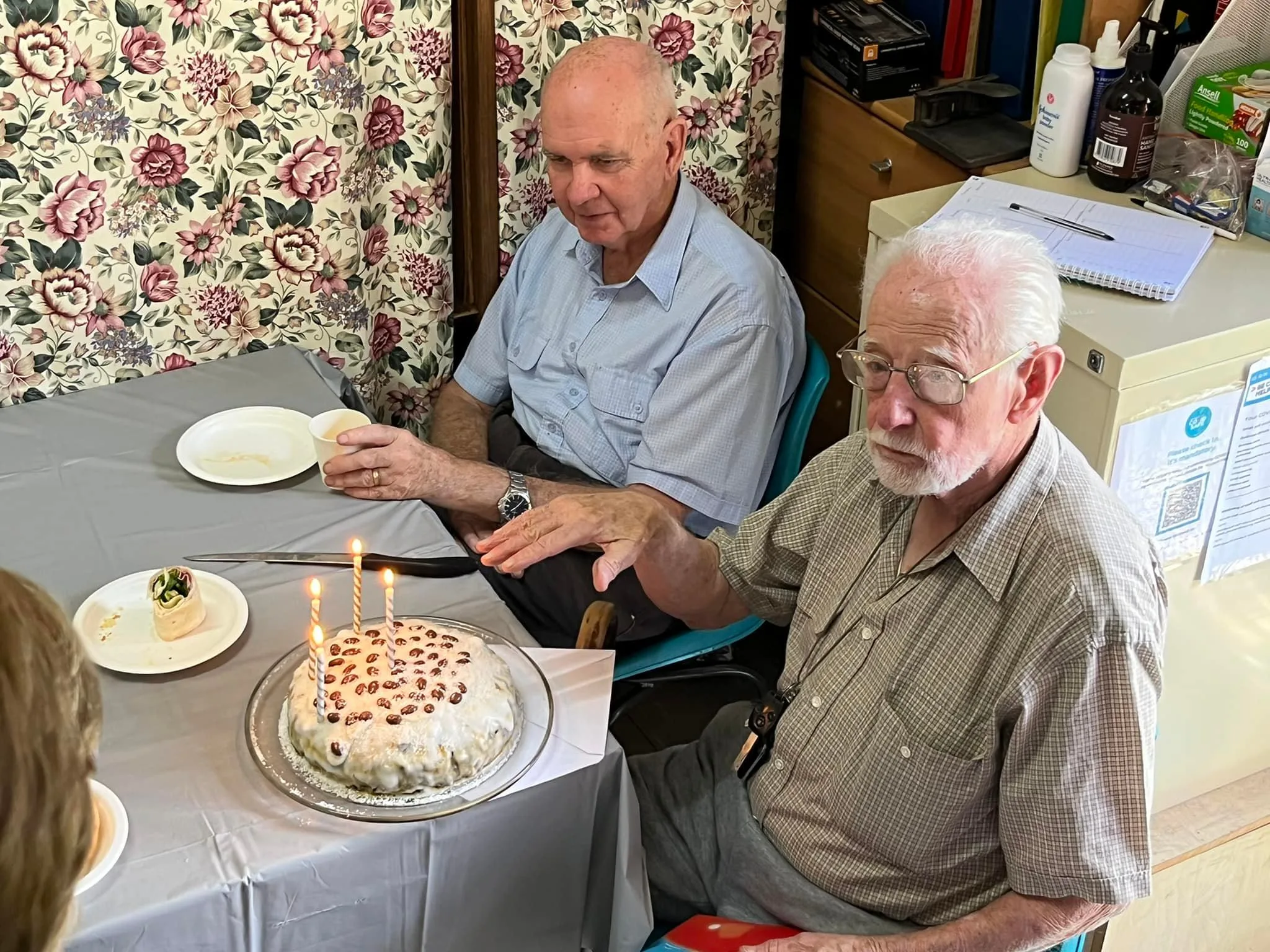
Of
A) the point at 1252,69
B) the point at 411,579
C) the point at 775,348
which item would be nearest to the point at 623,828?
the point at 411,579

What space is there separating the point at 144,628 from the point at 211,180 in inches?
35.1

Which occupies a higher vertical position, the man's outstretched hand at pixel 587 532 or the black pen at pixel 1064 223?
the black pen at pixel 1064 223

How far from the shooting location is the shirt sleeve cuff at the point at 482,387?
8.11 ft

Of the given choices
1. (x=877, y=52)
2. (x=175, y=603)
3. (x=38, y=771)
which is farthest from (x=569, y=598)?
(x=38, y=771)

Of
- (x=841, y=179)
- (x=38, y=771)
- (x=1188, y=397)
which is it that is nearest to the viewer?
(x=38, y=771)

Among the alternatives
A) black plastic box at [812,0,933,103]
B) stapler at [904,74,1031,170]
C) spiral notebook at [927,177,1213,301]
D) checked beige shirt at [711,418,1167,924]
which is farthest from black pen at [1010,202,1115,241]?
black plastic box at [812,0,933,103]

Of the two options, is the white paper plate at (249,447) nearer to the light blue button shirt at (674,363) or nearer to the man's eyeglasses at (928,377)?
the light blue button shirt at (674,363)

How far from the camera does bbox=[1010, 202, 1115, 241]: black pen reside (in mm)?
1877

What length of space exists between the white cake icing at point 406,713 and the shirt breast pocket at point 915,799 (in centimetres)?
42

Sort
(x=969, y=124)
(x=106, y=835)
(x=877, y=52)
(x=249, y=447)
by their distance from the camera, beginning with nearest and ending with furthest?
(x=106, y=835)
(x=249, y=447)
(x=969, y=124)
(x=877, y=52)

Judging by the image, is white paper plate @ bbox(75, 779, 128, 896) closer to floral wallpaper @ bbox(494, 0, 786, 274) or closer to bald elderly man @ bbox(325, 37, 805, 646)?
bald elderly man @ bbox(325, 37, 805, 646)

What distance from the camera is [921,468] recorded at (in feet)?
4.68

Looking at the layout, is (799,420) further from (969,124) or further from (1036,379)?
A: (1036,379)

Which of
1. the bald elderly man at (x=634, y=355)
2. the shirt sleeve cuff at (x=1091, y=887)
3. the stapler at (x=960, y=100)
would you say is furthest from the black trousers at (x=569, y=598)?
the stapler at (x=960, y=100)
